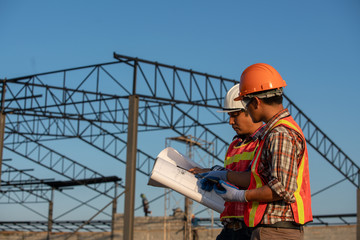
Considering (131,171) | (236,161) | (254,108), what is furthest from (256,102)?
(131,171)

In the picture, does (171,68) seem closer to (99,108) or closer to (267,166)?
(99,108)

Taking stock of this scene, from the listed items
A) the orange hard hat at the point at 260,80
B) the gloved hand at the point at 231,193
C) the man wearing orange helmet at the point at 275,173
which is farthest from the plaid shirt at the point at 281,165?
the orange hard hat at the point at 260,80

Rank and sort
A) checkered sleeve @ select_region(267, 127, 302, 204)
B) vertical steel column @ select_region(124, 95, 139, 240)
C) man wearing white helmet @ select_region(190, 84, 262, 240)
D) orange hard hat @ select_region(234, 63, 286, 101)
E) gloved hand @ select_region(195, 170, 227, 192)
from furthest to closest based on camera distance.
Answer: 1. vertical steel column @ select_region(124, 95, 139, 240)
2. man wearing white helmet @ select_region(190, 84, 262, 240)
3. gloved hand @ select_region(195, 170, 227, 192)
4. orange hard hat @ select_region(234, 63, 286, 101)
5. checkered sleeve @ select_region(267, 127, 302, 204)

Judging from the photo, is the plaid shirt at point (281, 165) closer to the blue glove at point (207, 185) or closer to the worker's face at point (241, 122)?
the blue glove at point (207, 185)

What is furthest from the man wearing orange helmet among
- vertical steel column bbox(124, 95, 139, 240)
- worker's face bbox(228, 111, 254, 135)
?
vertical steel column bbox(124, 95, 139, 240)

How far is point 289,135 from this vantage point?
135 inches

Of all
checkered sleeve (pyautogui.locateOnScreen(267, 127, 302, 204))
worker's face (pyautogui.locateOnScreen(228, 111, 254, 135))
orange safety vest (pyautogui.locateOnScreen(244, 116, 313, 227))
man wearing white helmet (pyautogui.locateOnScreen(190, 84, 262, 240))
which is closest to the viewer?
checkered sleeve (pyautogui.locateOnScreen(267, 127, 302, 204))

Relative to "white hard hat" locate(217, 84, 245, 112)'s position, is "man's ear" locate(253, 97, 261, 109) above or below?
below

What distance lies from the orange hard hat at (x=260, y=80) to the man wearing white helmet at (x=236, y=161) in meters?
0.79

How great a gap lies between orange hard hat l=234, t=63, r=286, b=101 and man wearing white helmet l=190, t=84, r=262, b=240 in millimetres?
788

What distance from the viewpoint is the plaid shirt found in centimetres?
336

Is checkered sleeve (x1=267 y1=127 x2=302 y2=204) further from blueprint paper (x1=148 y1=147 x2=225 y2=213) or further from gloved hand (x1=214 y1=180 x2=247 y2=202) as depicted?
blueprint paper (x1=148 y1=147 x2=225 y2=213)

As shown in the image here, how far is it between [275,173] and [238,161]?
52.1 inches

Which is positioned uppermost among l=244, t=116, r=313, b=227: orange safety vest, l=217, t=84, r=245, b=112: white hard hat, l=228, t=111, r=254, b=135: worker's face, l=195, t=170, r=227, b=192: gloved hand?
l=217, t=84, r=245, b=112: white hard hat
